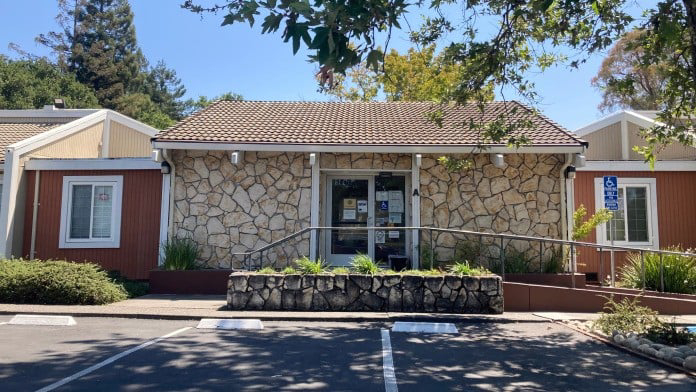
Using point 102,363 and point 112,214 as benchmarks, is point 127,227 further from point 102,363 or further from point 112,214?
point 102,363

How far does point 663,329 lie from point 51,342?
8.47 metres

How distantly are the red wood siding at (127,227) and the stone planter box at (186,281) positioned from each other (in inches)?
60.9

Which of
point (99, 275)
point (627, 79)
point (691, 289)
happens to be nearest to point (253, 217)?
point (99, 275)

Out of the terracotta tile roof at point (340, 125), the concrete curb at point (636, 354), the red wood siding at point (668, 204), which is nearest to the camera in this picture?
the concrete curb at point (636, 354)

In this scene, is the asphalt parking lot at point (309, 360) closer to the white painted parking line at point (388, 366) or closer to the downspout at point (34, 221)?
the white painted parking line at point (388, 366)

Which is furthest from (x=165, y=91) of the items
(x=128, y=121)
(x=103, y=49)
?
(x=128, y=121)

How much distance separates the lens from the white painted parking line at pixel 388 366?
5.27 metres

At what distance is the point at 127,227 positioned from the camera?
13.2 metres

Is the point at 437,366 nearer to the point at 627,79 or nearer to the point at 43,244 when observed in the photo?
the point at 627,79

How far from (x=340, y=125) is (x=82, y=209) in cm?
704

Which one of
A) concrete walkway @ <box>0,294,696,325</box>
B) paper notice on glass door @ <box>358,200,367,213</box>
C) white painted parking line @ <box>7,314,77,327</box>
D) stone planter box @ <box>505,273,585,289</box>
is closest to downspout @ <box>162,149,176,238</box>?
concrete walkway @ <box>0,294,696,325</box>

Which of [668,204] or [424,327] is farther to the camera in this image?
[668,204]

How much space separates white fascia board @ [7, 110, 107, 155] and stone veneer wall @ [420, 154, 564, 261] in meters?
10.1

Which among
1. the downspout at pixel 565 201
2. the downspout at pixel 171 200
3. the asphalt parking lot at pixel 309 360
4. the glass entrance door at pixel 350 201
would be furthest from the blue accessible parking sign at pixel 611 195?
the downspout at pixel 171 200
